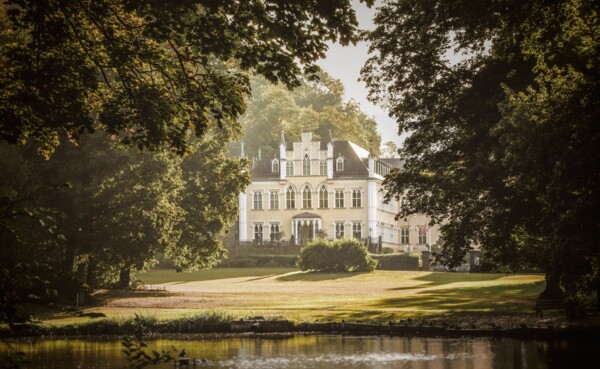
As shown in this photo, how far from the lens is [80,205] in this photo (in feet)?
113

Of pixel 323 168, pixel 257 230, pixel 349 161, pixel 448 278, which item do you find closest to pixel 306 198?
→ pixel 323 168

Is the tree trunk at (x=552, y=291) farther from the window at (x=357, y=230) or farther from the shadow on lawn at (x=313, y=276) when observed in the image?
the window at (x=357, y=230)

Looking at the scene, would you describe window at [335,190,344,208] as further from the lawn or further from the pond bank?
the pond bank

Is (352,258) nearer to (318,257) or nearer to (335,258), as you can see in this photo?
(335,258)

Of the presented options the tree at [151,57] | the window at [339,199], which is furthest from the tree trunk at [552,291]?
the window at [339,199]

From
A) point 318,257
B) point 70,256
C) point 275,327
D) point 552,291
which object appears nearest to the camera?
point 275,327

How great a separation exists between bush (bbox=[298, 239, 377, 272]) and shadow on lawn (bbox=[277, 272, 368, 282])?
1.54 metres

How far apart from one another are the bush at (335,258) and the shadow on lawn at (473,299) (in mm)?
19939

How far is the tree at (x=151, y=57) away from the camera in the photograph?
1471cm

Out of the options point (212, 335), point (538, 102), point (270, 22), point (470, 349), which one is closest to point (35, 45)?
point (270, 22)

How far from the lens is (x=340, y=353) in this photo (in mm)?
17953

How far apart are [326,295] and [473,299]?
8549 mm

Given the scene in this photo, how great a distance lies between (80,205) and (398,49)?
51.9 ft

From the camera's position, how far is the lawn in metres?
29.3
